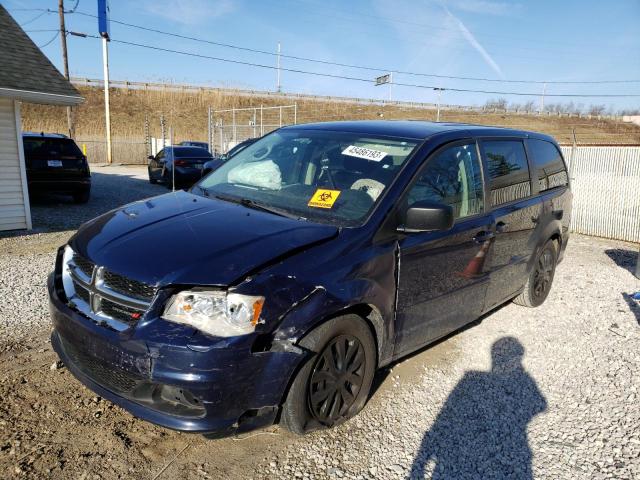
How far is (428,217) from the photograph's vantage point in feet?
9.59

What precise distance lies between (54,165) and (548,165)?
10.5 m

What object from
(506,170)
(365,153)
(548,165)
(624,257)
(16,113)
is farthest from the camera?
(16,113)

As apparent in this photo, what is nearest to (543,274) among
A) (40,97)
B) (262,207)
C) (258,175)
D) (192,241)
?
(258,175)

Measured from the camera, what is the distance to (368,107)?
59000mm

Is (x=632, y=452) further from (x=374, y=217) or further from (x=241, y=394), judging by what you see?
(x=241, y=394)

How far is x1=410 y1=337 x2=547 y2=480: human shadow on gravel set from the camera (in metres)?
2.70

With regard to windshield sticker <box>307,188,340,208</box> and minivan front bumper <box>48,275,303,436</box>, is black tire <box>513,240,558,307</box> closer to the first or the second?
windshield sticker <box>307,188,340,208</box>

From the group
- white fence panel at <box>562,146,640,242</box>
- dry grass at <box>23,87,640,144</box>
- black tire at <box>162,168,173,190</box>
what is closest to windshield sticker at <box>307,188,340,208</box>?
white fence panel at <box>562,146,640,242</box>

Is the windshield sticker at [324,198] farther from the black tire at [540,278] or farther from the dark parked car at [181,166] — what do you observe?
the dark parked car at [181,166]

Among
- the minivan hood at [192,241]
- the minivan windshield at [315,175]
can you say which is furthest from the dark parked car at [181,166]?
the minivan hood at [192,241]

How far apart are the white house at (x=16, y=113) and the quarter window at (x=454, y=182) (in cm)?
763

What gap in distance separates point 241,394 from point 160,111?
57.4 meters

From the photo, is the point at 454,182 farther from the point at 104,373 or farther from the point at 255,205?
the point at 104,373

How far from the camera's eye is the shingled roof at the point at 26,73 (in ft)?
26.7
